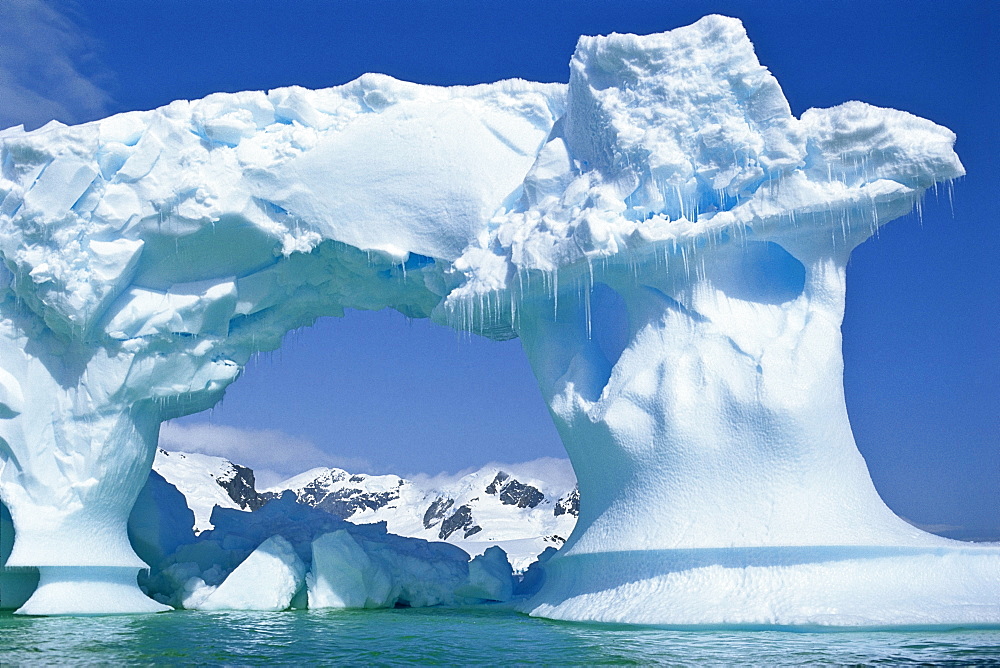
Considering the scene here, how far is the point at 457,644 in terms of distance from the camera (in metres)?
9.48

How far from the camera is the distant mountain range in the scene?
3047 centimetres

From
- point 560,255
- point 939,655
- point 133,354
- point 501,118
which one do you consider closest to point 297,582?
point 133,354

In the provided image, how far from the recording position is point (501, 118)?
15.0 metres

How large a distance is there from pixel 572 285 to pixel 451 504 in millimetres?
35731

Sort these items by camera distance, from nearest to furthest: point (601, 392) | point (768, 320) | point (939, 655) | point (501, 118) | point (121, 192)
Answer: point (939, 655), point (768, 320), point (601, 392), point (121, 192), point (501, 118)

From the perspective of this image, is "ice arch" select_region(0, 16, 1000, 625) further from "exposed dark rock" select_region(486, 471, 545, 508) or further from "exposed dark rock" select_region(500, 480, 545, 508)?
"exposed dark rock" select_region(486, 471, 545, 508)

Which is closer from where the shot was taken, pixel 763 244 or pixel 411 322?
pixel 763 244

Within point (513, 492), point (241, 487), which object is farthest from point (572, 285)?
point (513, 492)

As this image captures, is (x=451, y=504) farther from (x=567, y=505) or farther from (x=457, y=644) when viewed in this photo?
(x=457, y=644)

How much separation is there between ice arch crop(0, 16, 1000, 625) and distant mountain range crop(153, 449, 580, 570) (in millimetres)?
8674

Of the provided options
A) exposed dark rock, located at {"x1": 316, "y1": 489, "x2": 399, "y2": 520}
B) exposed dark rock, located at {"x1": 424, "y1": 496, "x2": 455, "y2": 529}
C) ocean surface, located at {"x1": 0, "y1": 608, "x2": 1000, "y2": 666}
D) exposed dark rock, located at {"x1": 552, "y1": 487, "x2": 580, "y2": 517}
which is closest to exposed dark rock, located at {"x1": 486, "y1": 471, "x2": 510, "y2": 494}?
exposed dark rock, located at {"x1": 424, "y1": 496, "x2": 455, "y2": 529}

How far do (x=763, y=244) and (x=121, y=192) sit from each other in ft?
31.0

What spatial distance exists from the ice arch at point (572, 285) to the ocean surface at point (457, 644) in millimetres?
978

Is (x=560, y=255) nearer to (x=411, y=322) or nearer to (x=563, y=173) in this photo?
(x=563, y=173)
